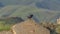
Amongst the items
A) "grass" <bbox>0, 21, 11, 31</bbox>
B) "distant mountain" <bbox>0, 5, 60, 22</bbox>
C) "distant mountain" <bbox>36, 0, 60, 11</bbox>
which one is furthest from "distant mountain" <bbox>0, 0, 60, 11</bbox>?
"grass" <bbox>0, 21, 11, 31</bbox>

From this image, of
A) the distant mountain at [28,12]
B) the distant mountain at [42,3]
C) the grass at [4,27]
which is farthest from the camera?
the distant mountain at [42,3]

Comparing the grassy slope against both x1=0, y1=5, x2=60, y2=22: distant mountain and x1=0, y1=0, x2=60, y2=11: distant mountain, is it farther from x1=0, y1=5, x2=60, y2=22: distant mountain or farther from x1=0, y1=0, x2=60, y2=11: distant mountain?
x1=0, y1=0, x2=60, y2=11: distant mountain

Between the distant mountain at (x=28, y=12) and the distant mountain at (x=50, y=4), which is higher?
the distant mountain at (x=50, y=4)

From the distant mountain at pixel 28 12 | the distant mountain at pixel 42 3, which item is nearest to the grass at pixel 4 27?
the distant mountain at pixel 28 12

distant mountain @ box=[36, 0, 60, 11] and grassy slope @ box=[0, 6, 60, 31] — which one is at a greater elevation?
distant mountain @ box=[36, 0, 60, 11]

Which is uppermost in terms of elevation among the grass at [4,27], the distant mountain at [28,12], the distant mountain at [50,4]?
the distant mountain at [50,4]

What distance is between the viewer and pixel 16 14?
16.9 ft

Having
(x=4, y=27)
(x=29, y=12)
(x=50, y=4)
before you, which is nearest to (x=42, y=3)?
(x=50, y=4)

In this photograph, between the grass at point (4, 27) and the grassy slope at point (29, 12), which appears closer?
the grass at point (4, 27)

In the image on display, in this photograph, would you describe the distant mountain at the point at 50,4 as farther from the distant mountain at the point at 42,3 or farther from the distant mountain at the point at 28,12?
the distant mountain at the point at 28,12

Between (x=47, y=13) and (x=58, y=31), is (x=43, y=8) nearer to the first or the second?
(x=47, y=13)

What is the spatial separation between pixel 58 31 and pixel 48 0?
1.38m

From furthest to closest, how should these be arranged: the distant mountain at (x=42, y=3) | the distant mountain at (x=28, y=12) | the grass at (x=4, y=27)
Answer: the distant mountain at (x=42, y=3) → the distant mountain at (x=28, y=12) → the grass at (x=4, y=27)

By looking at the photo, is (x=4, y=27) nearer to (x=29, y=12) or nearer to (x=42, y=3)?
(x=29, y=12)
